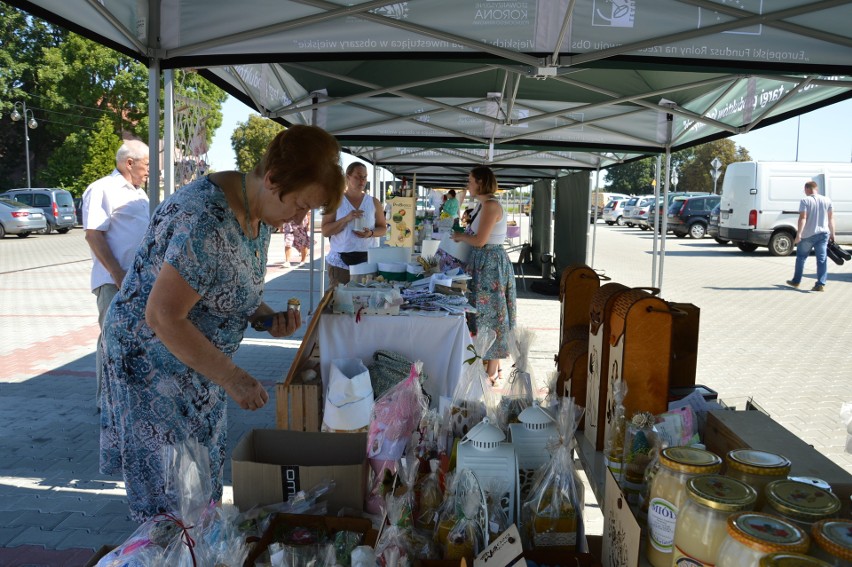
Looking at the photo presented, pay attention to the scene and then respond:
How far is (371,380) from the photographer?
12.6ft

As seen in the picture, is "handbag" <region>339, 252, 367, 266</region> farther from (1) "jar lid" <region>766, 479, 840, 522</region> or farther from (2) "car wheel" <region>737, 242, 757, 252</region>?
(2) "car wheel" <region>737, 242, 757, 252</region>

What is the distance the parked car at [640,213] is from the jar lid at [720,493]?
3517cm

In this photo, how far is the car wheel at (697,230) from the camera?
1027 inches

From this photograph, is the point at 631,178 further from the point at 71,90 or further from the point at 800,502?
the point at 800,502

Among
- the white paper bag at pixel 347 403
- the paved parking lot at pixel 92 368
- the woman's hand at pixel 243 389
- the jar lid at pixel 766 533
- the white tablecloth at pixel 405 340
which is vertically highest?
the jar lid at pixel 766 533

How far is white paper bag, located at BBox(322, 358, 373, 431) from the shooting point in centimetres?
331

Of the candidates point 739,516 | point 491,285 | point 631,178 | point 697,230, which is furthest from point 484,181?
point 631,178

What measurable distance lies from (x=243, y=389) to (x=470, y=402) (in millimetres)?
633

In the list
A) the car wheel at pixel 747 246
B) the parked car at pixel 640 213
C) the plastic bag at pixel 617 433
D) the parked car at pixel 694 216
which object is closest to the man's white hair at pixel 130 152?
the plastic bag at pixel 617 433

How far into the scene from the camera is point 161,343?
190cm

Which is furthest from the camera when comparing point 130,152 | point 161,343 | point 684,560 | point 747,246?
point 747,246

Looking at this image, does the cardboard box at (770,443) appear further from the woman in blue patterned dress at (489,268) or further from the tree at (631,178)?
the tree at (631,178)

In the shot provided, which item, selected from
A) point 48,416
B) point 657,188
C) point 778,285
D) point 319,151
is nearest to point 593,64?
point 319,151

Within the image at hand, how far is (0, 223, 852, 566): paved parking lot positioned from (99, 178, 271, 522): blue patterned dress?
4.31ft
